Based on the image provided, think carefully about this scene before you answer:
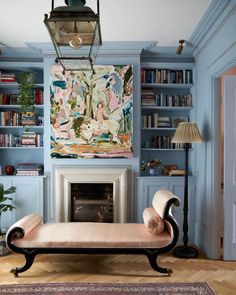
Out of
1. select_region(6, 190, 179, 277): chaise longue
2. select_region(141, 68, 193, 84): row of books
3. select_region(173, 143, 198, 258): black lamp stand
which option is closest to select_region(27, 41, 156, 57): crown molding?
select_region(141, 68, 193, 84): row of books

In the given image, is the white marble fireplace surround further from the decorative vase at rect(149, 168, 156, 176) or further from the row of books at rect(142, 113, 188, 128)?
the row of books at rect(142, 113, 188, 128)

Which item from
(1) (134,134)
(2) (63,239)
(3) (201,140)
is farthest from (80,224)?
(3) (201,140)

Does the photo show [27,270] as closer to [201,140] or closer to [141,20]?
[201,140]

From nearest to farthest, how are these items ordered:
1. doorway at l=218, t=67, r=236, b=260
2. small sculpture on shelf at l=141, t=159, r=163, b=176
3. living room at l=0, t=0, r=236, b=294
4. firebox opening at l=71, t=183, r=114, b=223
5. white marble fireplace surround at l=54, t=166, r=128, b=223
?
1. doorway at l=218, t=67, r=236, b=260
2. living room at l=0, t=0, r=236, b=294
3. white marble fireplace surround at l=54, t=166, r=128, b=223
4. firebox opening at l=71, t=183, r=114, b=223
5. small sculpture on shelf at l=141, t=159, r=163, b=176

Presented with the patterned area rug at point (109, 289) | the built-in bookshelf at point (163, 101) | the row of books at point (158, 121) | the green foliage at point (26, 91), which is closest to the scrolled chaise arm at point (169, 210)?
the patterned area rug at point (109, 289)

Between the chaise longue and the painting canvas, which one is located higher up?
→ the painting canvas

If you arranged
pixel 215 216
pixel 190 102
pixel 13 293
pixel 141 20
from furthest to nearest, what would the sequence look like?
1. pixel 190 102
2. pixel 215 216
3. pixel 141 20
4. pixel 13 293

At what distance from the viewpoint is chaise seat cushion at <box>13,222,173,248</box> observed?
307 cm

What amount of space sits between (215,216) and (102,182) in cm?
163

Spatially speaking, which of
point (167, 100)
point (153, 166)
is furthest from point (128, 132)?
point (167, 100)

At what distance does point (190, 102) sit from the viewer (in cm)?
445

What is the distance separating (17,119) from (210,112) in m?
2.84

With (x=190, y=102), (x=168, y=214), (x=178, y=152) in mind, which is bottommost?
(x=168, y=214)

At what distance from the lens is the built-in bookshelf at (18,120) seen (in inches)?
172
